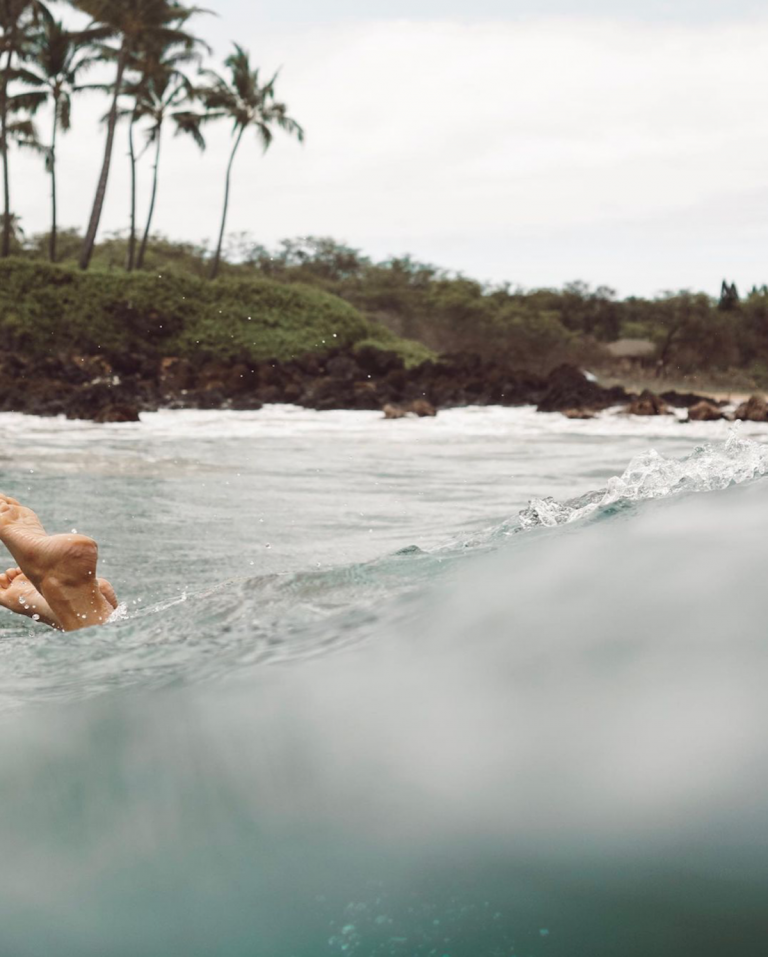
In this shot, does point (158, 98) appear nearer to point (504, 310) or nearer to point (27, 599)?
point (504, 310)

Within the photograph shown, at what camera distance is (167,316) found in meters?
26.2

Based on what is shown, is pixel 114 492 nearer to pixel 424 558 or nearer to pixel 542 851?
pixel 424 558

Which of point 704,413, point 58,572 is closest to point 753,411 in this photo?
point 704,413

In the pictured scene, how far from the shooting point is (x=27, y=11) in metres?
26.6

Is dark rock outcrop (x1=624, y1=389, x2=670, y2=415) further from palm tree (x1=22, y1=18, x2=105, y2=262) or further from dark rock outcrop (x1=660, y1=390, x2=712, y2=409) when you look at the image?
palm tree (x1=22, y1=18, x2=105, y2=262)

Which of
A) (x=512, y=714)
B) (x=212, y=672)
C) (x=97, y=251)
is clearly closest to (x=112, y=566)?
(x=212, y=672)

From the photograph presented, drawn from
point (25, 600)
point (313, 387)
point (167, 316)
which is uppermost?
point (167, 316)

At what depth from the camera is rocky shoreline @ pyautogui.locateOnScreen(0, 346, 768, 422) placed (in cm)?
1853

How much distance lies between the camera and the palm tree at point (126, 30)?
82.3 ft

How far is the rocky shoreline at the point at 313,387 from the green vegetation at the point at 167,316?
172 cm

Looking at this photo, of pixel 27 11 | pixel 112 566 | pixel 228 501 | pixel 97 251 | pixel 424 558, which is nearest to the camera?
pixel 424 558

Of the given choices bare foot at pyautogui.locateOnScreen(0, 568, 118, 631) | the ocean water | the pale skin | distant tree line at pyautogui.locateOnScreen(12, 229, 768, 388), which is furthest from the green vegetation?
the ocean water

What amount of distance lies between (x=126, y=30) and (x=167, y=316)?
21.4ft

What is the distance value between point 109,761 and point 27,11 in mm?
28442
